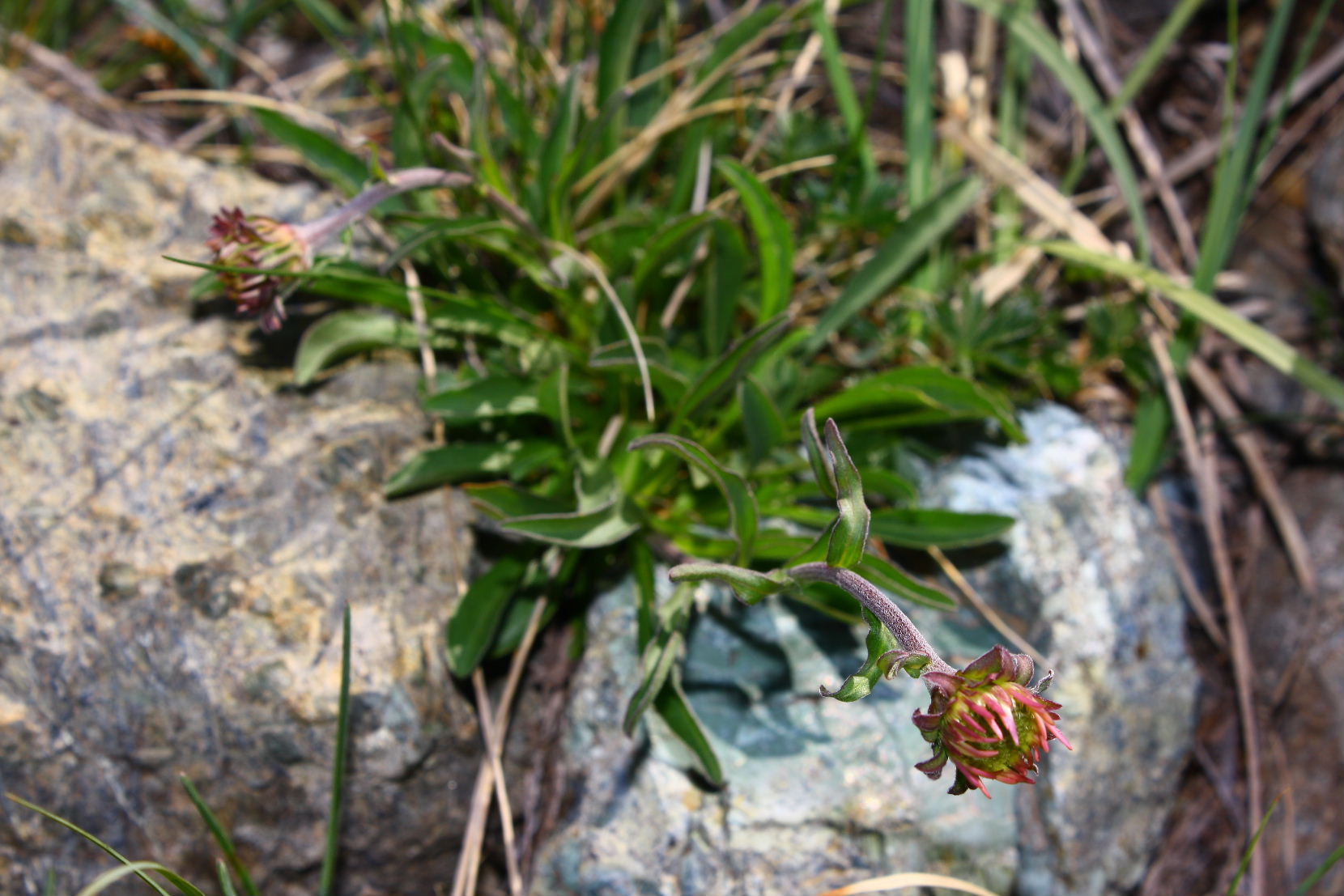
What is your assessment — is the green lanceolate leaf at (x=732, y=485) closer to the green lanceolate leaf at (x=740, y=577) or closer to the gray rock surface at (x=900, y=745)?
the green lanceolate leaf at (x=740, y=577)

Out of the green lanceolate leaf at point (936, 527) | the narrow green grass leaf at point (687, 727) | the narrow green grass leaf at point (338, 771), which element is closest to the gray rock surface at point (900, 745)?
the narrow green grass leaf at point (687, 727)

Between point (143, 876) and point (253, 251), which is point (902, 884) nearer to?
point (143, 876)

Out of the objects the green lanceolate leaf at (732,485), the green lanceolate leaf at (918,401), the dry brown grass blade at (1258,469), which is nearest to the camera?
the green lanceolate leaf at (732,485)

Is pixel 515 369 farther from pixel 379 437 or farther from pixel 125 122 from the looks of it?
pixel 125 122

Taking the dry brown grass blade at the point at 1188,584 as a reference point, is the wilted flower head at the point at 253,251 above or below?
above

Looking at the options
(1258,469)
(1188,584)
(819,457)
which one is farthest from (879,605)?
(1258,469)

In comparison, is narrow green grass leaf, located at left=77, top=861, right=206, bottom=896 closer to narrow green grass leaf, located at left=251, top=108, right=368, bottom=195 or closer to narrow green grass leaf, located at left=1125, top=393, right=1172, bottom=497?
narrow green grass leaf, located at left=251, top=108, right=368, bottom=195
